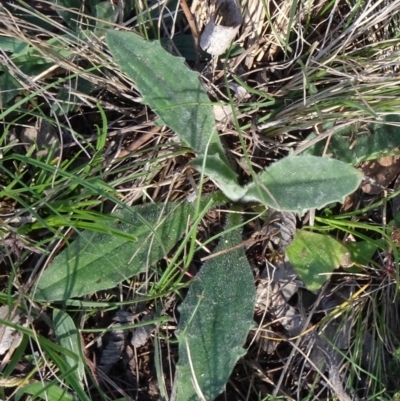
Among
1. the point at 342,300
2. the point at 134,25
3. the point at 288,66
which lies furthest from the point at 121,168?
the point at 342,300

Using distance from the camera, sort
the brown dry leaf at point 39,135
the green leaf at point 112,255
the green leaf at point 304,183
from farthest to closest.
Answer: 1. the brown dry leaf at point 39,135
2. the green leaf at point 112,255
3. the green leaf at point 304,183

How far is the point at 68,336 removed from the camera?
136 cm

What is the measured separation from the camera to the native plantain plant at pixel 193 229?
1227 millimetres

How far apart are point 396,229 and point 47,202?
33.4 inches

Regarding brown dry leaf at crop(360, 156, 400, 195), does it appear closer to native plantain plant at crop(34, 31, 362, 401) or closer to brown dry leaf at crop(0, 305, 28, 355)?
native plantain plant at crop(34, 31, 362, 401)

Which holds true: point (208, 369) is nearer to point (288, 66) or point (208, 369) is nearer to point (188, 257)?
point (188, 257)

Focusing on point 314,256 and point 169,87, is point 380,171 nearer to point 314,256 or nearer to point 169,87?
point 314,256

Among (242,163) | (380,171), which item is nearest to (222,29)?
(242,163)

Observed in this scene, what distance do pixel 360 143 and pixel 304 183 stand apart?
25cm

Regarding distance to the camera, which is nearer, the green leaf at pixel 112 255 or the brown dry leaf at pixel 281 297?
the green leaf at pixel 112 255

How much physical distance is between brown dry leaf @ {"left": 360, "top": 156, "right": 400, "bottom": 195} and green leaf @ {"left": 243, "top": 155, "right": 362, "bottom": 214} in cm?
27

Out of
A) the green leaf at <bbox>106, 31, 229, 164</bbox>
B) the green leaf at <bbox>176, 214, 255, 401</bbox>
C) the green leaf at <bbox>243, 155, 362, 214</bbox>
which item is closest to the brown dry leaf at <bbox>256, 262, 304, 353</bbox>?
the green leaf at <bbox>176, 214, 255, 401</bbox>

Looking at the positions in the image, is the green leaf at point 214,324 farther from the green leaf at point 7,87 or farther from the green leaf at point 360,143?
the green leaf at point 7,87

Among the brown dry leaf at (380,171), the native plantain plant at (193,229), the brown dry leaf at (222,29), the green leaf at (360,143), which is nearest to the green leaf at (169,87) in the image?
the native plantain plant at (193,229)
